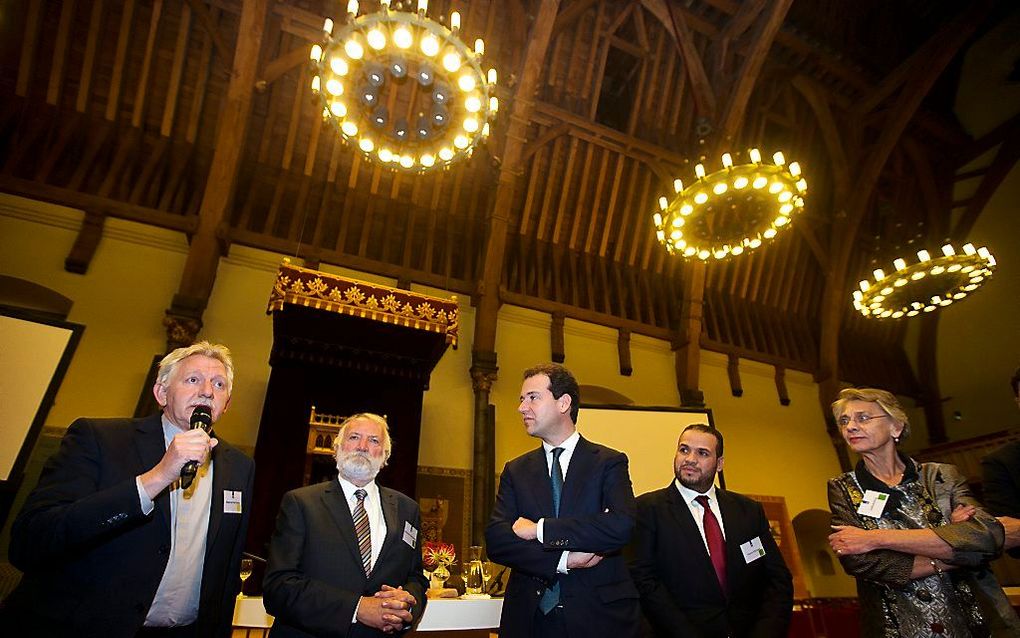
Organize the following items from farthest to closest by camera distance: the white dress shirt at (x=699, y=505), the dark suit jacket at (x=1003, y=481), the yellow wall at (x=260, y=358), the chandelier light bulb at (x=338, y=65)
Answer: the yellow wall at (x=260, y=358) → the chandelier light bulb at (x=338, y=65) → the white dress shirt at (x=699, y=505) → the dark suit jacket at (x=1003, y=481)

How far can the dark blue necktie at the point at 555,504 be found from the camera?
6.79ft

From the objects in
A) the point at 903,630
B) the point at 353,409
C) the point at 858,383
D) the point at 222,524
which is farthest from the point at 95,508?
the point at 858,383

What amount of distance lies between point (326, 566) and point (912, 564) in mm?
2338

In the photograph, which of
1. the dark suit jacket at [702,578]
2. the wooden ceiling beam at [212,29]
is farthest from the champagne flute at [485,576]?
the wooden ceiling beam at [212,29]

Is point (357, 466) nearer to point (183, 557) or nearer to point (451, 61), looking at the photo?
point (183, 557)

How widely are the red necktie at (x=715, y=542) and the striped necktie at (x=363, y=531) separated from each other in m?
1.68

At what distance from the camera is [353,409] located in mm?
5723

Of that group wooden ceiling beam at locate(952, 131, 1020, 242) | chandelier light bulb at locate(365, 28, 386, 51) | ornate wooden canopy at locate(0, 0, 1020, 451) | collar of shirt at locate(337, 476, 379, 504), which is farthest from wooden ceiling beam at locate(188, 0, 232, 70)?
wooden ceiling beam at locate(952, 131, 1020, 242)

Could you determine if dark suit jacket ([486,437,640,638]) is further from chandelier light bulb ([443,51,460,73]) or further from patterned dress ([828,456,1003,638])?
chandelier light bulb ([443,51,460,73])

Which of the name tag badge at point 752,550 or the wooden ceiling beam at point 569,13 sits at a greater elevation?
the wooden ceiling beam at point 569,13

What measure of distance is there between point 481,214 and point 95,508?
23.4 feet

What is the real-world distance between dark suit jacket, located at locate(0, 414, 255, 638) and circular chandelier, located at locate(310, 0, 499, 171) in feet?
10.7

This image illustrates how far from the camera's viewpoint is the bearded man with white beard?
207 cm

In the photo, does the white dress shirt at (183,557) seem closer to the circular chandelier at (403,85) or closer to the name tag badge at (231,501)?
the name tag badge at (231,501)
